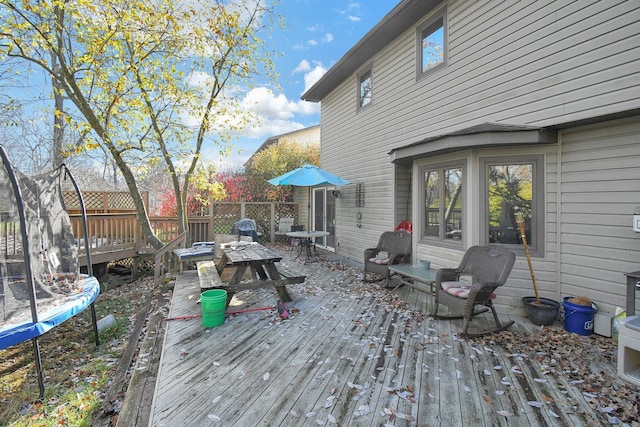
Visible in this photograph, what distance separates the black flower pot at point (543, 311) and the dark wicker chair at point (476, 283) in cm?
33

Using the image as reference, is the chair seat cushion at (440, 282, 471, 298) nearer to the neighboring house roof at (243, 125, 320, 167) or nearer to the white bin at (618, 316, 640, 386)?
the white bin at (618, 316, 640, 386)

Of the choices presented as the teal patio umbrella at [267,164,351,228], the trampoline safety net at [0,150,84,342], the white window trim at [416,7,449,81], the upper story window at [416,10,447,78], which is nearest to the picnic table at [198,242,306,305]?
the trampoline safety net at [0,150,84,342]

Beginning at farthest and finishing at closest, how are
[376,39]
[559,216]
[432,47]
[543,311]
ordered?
Answer: [376,39], [432,47], [559,216], [543,311]

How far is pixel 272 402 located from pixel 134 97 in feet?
24.4

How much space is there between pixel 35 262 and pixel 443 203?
17.9 feet

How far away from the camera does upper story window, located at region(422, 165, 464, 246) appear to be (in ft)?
16.4

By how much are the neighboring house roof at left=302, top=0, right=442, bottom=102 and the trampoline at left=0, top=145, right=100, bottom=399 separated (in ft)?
19.7

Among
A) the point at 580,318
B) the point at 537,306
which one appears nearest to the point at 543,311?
the point at 537,306

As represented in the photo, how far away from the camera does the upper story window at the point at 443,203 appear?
5000mm

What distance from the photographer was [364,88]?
8.05m

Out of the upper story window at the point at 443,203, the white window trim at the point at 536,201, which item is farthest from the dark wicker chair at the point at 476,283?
the upper story window at the point at 443,203

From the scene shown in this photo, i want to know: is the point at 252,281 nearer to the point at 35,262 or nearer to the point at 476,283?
the point at 35,262

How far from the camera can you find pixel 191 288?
18.5 ft

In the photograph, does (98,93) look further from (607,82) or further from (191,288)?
(607,82)
